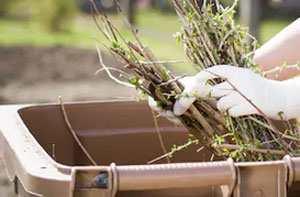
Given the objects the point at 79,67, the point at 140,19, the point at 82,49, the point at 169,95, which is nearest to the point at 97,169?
the point at 169,95

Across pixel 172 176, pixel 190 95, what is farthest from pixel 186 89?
pixel 172 176

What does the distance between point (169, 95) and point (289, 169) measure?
1.88ft

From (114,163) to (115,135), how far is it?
91cm

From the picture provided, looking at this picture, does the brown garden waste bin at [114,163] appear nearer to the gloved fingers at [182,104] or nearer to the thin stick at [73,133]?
the thin stick at [73,133]

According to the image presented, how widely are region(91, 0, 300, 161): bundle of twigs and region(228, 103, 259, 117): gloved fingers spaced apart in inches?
1.7

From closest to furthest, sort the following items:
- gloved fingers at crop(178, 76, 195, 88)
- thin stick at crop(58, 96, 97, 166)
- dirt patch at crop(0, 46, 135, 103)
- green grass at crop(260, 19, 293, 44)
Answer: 1. gloved fingers at crop(178, 76, 195, 88)
2. thin stick at crop(58, 96, 97, 166)
3. dirt patch at crop(0, 46, 135, 103)
4. green grass at crop(260, 19, 293, 44)

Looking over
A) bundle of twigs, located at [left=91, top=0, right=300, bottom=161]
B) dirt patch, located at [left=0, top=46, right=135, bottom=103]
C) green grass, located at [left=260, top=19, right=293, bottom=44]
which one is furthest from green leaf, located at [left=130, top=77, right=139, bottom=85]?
green grass, located at [left=260, top=19, right=293, bottom=44]

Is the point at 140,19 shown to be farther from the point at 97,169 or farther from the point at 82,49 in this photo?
the point at 97,169

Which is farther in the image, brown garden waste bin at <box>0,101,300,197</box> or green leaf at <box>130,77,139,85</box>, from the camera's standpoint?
green leaf at <box>130,77,139,85</box>

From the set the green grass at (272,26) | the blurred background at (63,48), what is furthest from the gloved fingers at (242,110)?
the green grass at (272,26)

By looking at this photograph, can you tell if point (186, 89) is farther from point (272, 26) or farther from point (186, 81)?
point (272, 26)

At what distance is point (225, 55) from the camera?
209 centimetres

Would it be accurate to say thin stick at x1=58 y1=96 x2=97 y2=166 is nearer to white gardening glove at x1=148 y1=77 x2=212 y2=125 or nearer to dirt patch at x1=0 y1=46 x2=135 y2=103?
white gardening glove at x1=148 y1=77 x2=212 y2=125

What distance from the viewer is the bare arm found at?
238 centimetres
